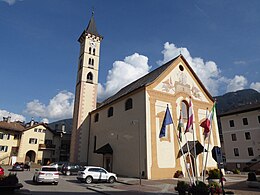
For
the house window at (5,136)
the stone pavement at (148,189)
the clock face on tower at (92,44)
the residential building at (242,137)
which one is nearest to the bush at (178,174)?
the stone pavement at (148,189)

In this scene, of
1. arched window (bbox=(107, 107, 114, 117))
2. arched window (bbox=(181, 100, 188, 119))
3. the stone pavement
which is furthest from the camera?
arched window (bbox=(107, 107, 114, 117))

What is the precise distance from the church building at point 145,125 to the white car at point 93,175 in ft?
12.1

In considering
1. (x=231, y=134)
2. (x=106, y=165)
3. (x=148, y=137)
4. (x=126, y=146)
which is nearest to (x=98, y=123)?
(x=106, y=165)

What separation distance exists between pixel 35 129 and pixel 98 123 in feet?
76.4

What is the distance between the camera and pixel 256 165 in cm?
3588

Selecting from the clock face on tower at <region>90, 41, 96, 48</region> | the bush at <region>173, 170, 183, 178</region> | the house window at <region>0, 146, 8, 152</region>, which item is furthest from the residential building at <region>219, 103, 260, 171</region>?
the house window at <region>0, 146, 8, 152</region>

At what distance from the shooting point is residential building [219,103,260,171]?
39125mm

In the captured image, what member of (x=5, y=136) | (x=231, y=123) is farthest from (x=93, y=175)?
(x=5, y=136)

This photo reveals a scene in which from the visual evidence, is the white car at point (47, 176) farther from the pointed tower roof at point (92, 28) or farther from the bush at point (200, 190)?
the pointed tower roof at point (92, 28)

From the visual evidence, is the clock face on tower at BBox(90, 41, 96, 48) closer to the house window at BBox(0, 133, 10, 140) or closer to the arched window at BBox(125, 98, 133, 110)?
the arched window at BBox(125, 98, 133, 110)

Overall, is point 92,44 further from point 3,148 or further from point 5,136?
point 3,148

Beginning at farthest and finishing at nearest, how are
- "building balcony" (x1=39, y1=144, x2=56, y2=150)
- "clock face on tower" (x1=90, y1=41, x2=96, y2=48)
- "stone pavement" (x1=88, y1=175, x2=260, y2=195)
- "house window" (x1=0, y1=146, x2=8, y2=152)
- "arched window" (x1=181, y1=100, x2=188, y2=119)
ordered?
"building balcony" (x1=39, y1=144, x2=56, y2=150)
"house window" (x1=0, y1=146, x2=8, y2=152)
"clock face on tower" (x1=90, y1=41, x2=96, y2=48)
"arched window" (x1=181, y1=100, x2=188, y2=119)
"stone pavement" (x1=88, y1=175, x2=260, y2=195)

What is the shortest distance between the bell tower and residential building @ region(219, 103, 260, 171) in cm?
2898

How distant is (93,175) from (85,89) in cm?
2131
